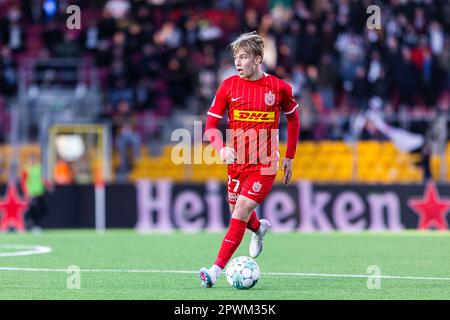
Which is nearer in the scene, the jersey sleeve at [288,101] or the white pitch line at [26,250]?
the jersey sleeve at [288,101]

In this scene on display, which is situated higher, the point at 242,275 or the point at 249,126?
the point at 249,126

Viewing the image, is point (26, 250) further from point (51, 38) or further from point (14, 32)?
point (14, 32)

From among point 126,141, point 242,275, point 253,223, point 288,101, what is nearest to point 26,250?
point 253,223

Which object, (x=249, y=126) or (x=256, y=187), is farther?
(x=249, y=126)

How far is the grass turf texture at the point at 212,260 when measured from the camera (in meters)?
9.30

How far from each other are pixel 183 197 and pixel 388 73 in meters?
4.95

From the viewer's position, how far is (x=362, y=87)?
22.6 meters

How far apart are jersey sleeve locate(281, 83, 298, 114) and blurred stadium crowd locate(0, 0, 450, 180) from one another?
38.2 ft

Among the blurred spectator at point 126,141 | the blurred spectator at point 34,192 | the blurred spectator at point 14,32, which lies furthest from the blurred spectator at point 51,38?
the blurred spectator at point 34,192

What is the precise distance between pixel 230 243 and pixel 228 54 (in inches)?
627

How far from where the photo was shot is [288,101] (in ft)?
33.8

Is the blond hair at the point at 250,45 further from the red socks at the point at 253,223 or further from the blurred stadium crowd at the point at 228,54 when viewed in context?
the blurred stadium crowd at the point at 228,54

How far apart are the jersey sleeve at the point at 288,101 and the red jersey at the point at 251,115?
0.16 ft

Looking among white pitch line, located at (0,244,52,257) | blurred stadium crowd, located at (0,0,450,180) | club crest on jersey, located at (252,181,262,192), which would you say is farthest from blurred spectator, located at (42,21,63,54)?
club crest on jersey, located at (252,181,262,192)
